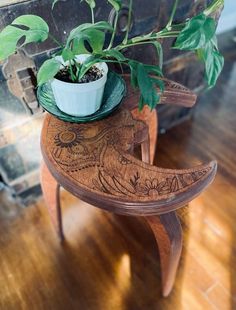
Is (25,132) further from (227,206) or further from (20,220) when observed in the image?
(227,206)

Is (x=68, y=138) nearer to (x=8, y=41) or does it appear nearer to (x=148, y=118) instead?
(x=8, y=41)

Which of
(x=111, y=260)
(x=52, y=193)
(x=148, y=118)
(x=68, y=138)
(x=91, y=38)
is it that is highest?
(x=91, y=38)

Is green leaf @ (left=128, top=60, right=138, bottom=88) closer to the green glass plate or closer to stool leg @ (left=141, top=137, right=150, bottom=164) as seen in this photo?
the green glass plate

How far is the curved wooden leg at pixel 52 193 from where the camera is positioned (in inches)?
36.8

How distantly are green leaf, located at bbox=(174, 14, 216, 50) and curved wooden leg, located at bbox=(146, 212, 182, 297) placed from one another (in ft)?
1.31

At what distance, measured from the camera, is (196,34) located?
549mm

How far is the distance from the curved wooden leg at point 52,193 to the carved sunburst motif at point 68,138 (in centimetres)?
17

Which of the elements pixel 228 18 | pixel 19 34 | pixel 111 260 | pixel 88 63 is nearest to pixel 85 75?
pixel 88 63

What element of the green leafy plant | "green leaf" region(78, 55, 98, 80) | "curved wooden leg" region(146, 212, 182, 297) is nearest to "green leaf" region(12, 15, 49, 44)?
the green leafy plant

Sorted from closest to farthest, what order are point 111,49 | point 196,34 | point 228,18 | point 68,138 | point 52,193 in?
point 196,34 → point 111,49 → point 68,138 → point 52,193 → point 228,18

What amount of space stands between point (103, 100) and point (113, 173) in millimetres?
223

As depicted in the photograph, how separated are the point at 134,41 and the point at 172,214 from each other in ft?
1.41

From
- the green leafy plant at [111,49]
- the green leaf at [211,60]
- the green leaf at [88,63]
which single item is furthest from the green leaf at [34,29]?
the green leaf at [211,60]

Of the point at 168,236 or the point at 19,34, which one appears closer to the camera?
the point at 19,34
